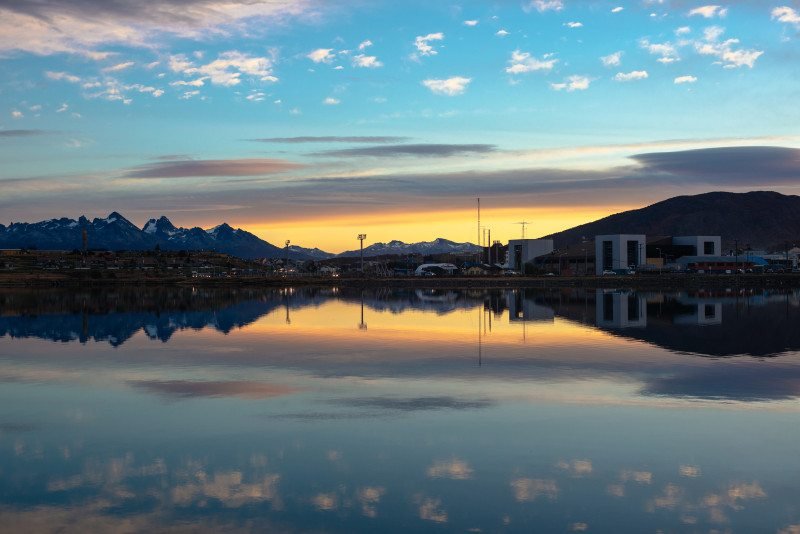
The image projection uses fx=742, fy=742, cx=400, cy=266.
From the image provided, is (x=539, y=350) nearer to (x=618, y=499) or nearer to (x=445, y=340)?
(x=445, y=340)

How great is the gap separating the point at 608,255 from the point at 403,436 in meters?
184

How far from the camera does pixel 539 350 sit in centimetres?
4322

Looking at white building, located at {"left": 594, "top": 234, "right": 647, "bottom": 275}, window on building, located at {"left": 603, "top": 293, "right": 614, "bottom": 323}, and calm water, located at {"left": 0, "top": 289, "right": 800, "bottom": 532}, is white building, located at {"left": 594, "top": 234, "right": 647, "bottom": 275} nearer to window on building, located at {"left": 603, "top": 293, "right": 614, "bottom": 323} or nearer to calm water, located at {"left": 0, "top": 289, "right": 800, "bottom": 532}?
window on building, located at {"left": 603, "top": 293, "right": 614, "bottom": 323}

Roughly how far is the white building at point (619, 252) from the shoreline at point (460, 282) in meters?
21.2

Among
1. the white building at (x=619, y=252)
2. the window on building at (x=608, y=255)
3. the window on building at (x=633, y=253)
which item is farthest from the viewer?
the window on building at (x=633, y=253)

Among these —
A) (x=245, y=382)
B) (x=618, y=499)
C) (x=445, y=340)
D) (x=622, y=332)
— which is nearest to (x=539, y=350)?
(x=445, y=340)

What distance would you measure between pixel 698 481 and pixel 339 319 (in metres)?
53.8

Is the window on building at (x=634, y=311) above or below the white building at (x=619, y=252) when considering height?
below

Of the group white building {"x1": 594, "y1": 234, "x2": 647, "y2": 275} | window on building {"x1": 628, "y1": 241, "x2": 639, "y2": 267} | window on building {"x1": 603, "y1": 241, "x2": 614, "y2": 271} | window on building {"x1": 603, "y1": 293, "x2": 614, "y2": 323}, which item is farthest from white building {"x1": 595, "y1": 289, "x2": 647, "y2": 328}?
window on building {"x1": 628, "y1": 241, "x2": 639, "y2": 267}

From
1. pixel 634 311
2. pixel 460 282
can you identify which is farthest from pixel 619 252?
pixel 634 311

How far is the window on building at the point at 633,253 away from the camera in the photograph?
197 meters

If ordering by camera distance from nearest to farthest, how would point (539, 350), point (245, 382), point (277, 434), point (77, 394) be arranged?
point (277, 434)
point (77, 394)
point (245, 382)
point (539, 350)

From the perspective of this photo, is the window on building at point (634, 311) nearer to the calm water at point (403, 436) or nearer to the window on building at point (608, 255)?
the calm water at point (403, 436)

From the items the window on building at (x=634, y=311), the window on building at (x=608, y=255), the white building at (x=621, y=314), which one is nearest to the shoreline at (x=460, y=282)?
the window on building at (x=608, y=255)
